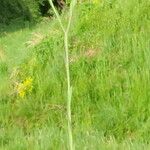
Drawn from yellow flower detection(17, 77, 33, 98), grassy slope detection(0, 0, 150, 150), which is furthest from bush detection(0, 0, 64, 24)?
yellow flower detection(17, 77, 33, 98)

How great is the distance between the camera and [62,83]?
525 cm

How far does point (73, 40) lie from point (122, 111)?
5.32 feet

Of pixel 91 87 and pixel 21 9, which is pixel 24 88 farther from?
pixel 21 9

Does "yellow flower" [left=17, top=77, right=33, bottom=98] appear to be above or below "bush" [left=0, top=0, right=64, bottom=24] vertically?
below

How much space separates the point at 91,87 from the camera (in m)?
4.95

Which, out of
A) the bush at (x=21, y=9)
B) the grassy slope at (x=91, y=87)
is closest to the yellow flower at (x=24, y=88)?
the grassy slope at (x=91, y=87)

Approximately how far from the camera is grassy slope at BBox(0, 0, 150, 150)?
4.15 meters

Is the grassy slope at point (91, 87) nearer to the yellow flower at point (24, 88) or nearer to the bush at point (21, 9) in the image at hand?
the yellow flower at point (24, 88)

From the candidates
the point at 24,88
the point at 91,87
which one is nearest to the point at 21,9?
the point at 24,88

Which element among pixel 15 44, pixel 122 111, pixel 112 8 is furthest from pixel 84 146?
pixel 15 44

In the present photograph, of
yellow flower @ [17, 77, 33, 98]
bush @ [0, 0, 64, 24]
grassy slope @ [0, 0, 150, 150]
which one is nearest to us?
grassy slope @ [0, 0, 150, 150]

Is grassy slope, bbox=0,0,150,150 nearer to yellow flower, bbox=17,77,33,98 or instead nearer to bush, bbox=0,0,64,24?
yellow flower, bbox=17,77,33,98

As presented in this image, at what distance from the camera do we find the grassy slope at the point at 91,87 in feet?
13.6

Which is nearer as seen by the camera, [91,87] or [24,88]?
[91,87]
